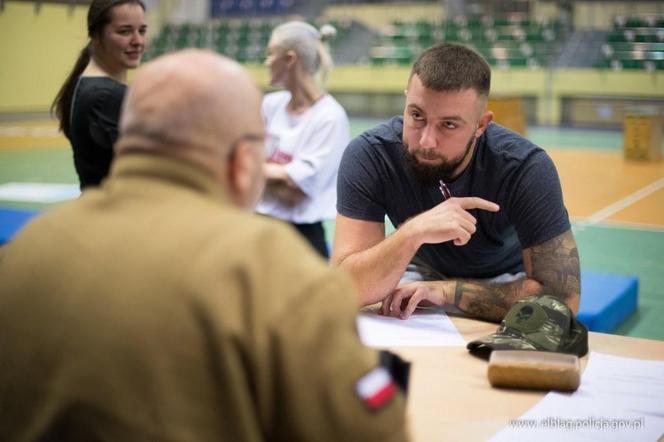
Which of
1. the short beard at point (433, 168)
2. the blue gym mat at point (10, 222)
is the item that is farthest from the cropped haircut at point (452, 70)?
the blue gym mat at point (10, 222)

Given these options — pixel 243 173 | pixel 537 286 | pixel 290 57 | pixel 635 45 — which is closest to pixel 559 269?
pixel 537 286

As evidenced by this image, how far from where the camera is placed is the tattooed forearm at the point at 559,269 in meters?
2.71

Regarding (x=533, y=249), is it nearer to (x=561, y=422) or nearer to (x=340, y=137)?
(x=561, y=422)

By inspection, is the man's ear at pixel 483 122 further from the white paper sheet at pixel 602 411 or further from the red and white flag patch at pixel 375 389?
the red and white flag patch at pixel 375 389

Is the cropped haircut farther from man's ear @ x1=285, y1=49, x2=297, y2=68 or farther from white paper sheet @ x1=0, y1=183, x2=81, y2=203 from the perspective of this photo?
Answer: white paper sheet @ x1=0, y1=183, x2=81, y2=203

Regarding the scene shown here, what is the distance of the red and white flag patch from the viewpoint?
1008mm

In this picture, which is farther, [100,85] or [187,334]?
[100,85]

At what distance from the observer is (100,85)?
3324 millimetres

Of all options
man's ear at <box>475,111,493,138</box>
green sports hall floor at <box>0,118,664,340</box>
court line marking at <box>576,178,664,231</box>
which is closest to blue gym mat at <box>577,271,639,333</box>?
green sports hall floor at <box>0,118,664,340</box>

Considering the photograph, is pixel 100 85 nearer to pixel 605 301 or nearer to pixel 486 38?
pixel 605 301

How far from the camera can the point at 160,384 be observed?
99cm

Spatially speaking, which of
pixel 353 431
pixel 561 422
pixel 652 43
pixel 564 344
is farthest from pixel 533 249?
pixel 652 43

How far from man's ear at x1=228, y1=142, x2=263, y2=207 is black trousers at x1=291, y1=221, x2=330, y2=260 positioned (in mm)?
3533

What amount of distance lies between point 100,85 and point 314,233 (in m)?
1.76
